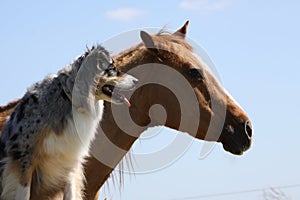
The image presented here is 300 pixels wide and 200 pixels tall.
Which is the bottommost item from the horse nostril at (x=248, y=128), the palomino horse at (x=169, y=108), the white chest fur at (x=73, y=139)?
the horse nostril at (x=248, y=128)

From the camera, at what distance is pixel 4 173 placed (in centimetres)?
775

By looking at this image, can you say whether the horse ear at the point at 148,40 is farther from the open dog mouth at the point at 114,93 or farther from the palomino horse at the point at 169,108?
the open dog mouth at the point at 114,93

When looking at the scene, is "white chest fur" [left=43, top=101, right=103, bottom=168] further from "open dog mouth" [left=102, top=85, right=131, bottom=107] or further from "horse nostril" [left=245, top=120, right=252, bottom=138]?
"horse nostril" [left=245, top=120, right=252, bottom=138]

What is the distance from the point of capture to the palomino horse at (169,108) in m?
8.96

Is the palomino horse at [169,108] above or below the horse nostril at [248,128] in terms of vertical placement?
above

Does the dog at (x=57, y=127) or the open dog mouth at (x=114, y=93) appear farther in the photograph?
the open dog mouth at (x=114, y=93)

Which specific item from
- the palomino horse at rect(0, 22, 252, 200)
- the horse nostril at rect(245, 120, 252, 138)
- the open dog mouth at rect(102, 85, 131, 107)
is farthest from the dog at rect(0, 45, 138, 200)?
the horse nostril at rect(245, 120, 252, 138)

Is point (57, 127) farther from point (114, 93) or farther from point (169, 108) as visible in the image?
point (169, 108)

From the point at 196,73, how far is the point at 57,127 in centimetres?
180

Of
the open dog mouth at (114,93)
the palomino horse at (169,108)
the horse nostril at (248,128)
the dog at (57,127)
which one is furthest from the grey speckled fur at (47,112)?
the horse nostril at (248,128)

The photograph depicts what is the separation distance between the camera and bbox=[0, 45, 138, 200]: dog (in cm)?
769

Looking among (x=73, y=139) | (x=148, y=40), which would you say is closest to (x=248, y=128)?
(x=148, y=40)

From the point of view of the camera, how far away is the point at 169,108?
9062mm

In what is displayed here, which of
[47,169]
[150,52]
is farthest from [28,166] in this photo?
[150,52]
